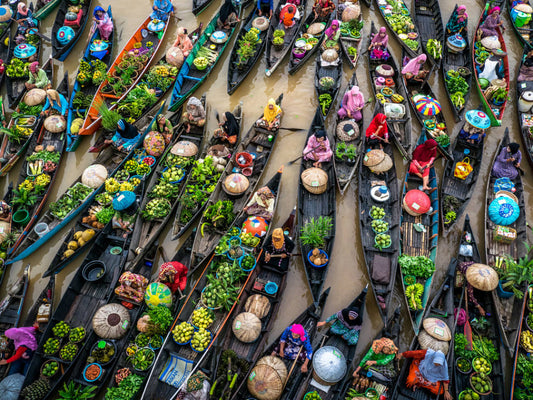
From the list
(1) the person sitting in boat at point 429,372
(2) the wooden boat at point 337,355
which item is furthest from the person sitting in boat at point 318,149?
(1) the person sitting in boat at point 429,372

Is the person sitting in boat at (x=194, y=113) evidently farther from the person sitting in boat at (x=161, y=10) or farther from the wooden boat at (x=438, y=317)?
the wooden boat at (x=438, y=317)

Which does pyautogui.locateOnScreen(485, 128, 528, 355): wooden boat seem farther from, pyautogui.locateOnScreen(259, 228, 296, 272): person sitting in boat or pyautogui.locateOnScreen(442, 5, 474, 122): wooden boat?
pyautogui.locateOnScreen(259, 228, 296, 272): person sitting in boat

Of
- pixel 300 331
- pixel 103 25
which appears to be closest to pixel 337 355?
pixel 300 331

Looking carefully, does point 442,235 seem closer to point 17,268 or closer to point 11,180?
point 17,268

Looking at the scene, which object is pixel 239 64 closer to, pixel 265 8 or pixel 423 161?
pixel 265 8

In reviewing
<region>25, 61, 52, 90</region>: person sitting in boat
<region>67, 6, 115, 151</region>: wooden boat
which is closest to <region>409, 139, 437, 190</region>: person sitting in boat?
<region>67, 6, 115, 151</region>: wooden boat
